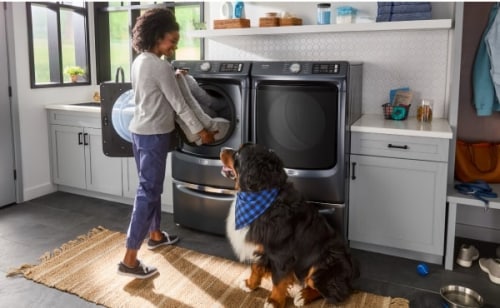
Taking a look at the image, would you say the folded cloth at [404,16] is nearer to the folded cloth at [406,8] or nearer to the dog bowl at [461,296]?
the folded cloth at [406,8]

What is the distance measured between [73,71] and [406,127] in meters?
3.15

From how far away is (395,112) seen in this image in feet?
10.2

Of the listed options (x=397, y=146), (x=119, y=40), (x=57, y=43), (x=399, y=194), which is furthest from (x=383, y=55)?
(x=57, y=43)

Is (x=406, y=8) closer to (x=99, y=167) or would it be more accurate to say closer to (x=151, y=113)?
(x=151, y=113)

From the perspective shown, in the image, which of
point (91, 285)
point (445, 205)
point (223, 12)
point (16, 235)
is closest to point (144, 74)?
point (91, 285)

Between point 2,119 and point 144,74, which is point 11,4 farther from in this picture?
point 144,74

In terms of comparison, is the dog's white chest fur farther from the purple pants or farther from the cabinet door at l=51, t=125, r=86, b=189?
the cabinet door at l=51, t=125, r=86, b=189

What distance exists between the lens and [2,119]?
3.74 m

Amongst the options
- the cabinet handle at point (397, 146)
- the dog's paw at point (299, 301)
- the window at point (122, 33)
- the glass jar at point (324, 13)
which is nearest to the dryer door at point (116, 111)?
the window at point (122, 33)

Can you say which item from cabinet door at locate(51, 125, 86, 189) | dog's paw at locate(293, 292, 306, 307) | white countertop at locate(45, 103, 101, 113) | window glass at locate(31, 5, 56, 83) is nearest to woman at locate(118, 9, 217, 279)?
dog's paw at locate(293, 292, 306, 307)

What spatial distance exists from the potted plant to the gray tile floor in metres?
1.13

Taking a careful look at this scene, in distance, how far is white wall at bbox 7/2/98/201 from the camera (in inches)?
149

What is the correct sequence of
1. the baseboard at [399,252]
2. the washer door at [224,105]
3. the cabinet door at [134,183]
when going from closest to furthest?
1. the baseboard at [399,252]
2. the washer door at [224,105]
3. the cabinet door at [134,183]

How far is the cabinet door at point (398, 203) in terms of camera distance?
2709 millimetres
